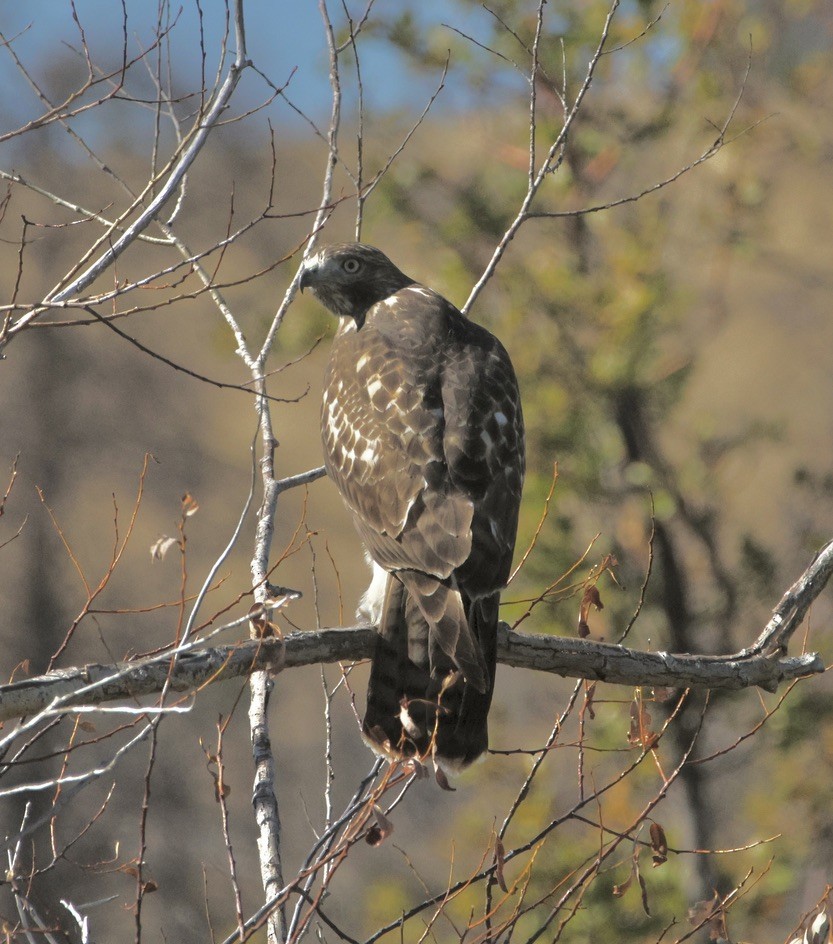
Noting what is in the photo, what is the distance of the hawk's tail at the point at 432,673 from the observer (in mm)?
3889

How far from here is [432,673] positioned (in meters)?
4.03

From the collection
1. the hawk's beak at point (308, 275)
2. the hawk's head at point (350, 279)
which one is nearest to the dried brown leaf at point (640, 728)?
the hawk's head at point (350, 279)

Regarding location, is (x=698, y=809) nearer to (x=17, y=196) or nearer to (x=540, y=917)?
(x=540, y=917)

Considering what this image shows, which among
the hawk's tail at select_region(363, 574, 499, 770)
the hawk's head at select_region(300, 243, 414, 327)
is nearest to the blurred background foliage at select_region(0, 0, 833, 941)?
the hawk's head at select_region(300, 243, 414, 327)

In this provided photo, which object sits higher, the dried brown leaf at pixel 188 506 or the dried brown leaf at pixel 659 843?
the dried brown leaf at pixel 188 506

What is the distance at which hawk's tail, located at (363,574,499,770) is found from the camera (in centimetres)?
389

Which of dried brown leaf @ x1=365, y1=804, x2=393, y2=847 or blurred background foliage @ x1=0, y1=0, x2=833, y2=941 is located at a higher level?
blurred background foliage @ x1=0, y1=0, x2=833, y2=941

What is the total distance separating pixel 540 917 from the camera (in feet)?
27.5

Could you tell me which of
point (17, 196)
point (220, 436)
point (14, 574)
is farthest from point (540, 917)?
point (17, 196)

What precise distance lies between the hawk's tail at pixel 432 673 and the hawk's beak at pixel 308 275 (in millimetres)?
1616

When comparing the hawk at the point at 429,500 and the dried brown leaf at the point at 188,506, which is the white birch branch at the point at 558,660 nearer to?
the hawk at the point at 429,500

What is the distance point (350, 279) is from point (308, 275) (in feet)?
0.61

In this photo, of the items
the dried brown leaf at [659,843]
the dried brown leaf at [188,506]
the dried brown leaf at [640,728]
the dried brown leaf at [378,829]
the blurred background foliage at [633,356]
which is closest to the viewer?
the dried brown leaf at [188,506]

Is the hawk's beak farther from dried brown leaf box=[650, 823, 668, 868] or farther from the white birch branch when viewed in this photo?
dried brown leaf box=[650, 823, 668, 868]
